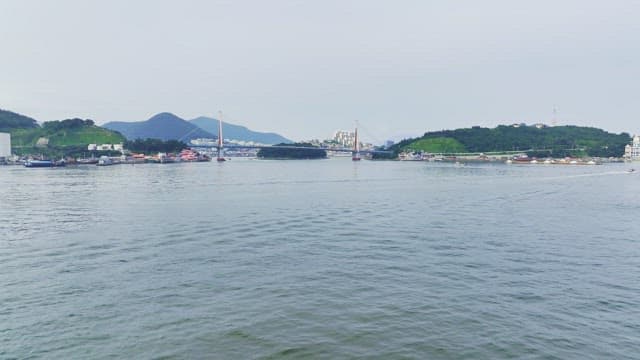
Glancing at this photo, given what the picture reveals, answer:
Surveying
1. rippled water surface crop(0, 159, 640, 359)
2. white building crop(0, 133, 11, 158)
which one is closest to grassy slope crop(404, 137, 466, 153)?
white building crop(0, 133, 11, 158)

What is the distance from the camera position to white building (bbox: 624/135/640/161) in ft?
437

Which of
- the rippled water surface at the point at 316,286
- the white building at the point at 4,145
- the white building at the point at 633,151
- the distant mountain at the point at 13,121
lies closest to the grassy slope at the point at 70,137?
the distant mountain at the point at 13,121

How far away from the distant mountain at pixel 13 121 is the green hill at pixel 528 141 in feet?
381

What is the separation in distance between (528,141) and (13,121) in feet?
522

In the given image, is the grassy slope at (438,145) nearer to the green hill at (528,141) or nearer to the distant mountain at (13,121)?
the green hill at (528,141)

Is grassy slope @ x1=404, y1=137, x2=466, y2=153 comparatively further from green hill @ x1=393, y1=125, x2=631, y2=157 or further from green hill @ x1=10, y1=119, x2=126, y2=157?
green hill @ x1=10, y1=119, x2=126, y2=157

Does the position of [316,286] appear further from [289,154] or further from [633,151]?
[633,151]

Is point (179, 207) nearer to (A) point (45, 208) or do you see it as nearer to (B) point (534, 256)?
(A) point (45, 208)

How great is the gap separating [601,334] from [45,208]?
2390cm

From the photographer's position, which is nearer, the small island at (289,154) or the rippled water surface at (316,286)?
the rippled water surface at (316,286)

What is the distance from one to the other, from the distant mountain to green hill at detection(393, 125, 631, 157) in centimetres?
11625

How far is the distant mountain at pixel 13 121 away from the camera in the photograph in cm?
13001

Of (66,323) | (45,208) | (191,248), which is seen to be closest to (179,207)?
(45,208)

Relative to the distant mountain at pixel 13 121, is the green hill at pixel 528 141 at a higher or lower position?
lower
